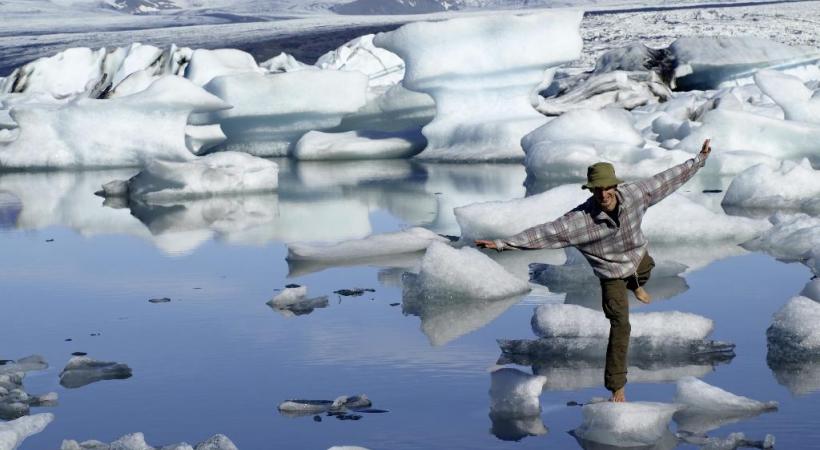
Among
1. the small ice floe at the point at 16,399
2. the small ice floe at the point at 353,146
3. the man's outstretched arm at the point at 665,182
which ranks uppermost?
the small ice floe at the point at 353,146

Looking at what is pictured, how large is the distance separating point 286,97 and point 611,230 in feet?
37.9

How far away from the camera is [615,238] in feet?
13.9

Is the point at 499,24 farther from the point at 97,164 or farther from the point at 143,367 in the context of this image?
the point at 143,367

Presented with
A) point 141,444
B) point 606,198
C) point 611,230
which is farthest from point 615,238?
point 141,444

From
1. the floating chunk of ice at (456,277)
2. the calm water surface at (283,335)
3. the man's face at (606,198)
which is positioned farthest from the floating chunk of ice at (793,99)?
the man's face at (606,198)

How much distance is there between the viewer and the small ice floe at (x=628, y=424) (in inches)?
161

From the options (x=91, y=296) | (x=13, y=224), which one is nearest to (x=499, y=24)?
(x=13, y=224)

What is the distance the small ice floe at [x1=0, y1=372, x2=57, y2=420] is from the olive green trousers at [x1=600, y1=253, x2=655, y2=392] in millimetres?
1991

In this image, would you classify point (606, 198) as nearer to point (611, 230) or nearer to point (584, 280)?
point (611, 230)

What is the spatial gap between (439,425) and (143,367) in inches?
59.7

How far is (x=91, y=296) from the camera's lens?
716cm

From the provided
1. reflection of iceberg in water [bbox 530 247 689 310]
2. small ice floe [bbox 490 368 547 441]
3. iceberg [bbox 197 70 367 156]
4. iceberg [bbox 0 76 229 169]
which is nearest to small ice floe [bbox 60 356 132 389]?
small ice floe [bbox 490 368 547 441]

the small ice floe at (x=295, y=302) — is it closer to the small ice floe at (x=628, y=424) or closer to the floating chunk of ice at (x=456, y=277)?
the floating chunk of ice at (x=456, y=277)

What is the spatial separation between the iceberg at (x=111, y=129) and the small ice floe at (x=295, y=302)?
24.1 feet
